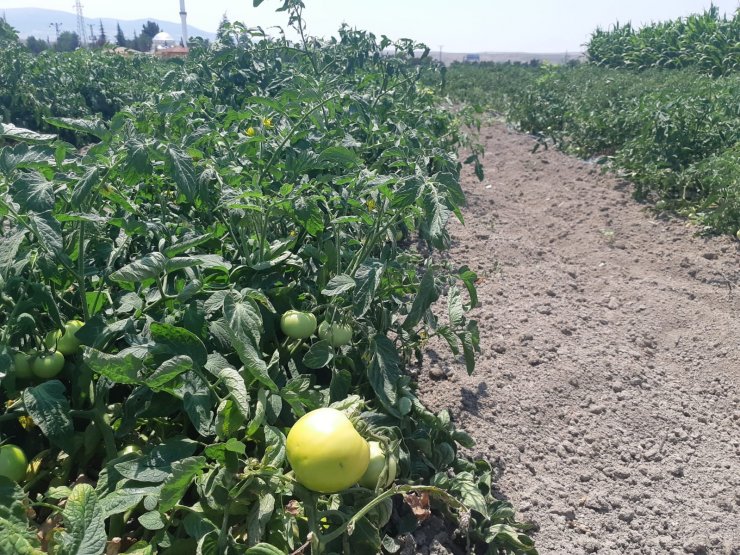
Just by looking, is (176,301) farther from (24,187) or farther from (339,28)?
(339,28)

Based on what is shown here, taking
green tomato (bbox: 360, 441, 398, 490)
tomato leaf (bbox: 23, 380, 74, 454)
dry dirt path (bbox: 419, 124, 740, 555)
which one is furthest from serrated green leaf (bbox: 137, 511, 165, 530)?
dry dirt path (bbox: 419, 124, 740, 555)

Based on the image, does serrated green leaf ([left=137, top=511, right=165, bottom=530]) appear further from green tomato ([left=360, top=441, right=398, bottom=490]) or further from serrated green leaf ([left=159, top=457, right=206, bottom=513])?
green tomato ([left=360, top=441, right=398, bottom=490])

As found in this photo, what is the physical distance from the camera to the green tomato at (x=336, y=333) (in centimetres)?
155

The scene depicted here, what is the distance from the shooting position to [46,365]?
4.29ft

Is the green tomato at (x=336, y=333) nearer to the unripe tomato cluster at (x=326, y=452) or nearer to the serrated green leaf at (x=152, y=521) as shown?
the unripe tomato cluster at (x=326, y=452)

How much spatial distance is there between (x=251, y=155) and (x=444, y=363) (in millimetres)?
1195

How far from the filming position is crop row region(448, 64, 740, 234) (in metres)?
4.42

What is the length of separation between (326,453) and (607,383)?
1.83 meters

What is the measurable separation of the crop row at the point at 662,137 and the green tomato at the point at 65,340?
412cm

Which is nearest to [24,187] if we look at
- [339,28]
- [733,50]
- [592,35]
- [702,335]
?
[702,335]

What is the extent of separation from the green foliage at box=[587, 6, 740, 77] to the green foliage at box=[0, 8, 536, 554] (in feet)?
46.6

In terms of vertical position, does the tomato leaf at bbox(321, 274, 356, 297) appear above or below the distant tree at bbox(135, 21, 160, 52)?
below

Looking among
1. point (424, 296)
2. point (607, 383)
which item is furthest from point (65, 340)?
point (607, 383)

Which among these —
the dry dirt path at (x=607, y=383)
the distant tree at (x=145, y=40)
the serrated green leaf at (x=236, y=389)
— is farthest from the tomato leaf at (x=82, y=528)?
the distant tree at (x=145, y=40)
